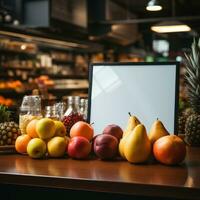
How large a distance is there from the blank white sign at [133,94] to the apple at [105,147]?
0.42 meters

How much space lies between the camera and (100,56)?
39.5 feet

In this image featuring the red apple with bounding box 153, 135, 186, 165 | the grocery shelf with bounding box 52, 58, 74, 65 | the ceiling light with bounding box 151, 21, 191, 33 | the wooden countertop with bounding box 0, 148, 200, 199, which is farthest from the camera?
the grocery shelf with bounding box 52, 58, 74, 65

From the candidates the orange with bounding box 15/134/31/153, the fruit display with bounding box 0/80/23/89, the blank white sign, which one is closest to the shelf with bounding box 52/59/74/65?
the fruit display with bounding box 0/80/23/89

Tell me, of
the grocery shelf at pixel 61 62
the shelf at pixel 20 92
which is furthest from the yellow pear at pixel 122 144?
the grocery shelf at pixel 61 62

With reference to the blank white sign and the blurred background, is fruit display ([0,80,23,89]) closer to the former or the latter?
the blurred background

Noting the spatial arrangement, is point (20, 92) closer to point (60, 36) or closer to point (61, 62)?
point (60, 36)

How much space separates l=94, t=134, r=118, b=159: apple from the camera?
173 cm

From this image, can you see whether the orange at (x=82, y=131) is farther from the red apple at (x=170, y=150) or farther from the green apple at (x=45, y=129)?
the red apple at (x=170, y=150)

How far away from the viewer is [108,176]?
1.46m

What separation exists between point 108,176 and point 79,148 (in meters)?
0.33

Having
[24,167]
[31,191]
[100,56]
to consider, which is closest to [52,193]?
[31,191]

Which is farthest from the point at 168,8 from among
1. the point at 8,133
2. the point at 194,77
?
the point at 8,133

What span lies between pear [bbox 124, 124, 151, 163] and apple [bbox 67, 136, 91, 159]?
198mm

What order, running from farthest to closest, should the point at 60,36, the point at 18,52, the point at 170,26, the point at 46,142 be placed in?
the point at 18,52
the point at 60,36
the point at 170,26
the point at 46,142
